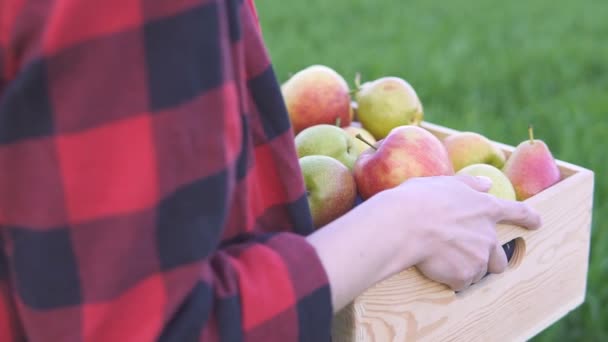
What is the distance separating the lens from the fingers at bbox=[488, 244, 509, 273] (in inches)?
42.9

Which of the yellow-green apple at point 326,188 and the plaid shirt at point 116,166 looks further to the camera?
the yellow-green apple at point 326,188

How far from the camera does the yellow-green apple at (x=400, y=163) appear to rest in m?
1.27

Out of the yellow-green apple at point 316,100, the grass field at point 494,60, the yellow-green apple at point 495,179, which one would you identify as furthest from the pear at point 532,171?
the grass field at point 494,60

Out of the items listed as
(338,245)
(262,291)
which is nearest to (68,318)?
(262,291)

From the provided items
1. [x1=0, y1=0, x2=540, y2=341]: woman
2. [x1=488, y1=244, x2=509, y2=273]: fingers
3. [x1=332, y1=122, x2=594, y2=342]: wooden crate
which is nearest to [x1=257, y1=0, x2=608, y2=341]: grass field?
[x1=332, y1=122, x2=594, y2=342]: wooden crate

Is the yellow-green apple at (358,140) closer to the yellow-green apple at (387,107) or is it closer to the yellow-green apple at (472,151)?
the yellow-green apple at (387,107)

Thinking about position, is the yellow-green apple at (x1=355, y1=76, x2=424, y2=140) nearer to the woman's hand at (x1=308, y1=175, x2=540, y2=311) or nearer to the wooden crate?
the wooden crate

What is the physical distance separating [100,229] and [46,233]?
1.8 inches

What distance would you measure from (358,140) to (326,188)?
281mm

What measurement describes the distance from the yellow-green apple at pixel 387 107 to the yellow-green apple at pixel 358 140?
3 cm

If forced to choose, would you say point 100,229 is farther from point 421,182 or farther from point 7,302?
point 421,182

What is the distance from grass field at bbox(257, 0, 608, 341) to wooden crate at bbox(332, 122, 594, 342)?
751 mm

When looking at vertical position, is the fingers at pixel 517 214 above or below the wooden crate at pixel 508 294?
above

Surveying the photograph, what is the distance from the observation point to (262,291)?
2.71 feet
